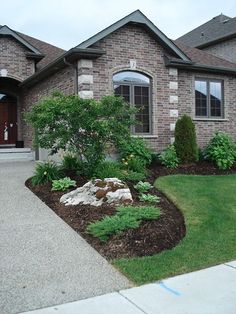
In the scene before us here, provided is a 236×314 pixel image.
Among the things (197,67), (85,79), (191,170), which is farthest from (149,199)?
(197,67)

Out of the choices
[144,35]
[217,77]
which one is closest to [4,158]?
[144,35]

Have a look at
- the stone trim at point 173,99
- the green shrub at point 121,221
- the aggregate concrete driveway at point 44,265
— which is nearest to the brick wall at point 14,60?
the stone trim at point 173,99

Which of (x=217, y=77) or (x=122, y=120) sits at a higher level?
(x=217, y=77)

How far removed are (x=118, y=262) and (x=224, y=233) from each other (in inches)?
85.0

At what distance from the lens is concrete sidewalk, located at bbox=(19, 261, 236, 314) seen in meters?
4.16

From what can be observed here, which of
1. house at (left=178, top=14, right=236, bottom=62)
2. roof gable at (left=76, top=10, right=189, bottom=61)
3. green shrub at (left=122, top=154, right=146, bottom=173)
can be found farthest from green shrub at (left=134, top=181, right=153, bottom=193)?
house at (left=178, top=14, right=236, bottom=62)

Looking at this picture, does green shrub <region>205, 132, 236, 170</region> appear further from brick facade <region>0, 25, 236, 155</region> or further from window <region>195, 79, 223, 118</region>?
window <region>195, 79, 223, 118</region>

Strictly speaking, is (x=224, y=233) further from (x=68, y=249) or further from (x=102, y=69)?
(x=102, y=69)

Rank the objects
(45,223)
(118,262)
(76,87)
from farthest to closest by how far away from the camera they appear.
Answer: (76,87)
(45,223)
(118,262)

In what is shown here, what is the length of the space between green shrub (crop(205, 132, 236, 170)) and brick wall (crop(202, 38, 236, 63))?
32.0ft

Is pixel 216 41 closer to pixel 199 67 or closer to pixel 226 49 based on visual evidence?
→ pixel 226 49

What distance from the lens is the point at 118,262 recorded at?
5500mm

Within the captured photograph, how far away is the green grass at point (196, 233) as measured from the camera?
5.32m

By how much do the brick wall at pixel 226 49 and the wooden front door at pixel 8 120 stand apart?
1224cm
